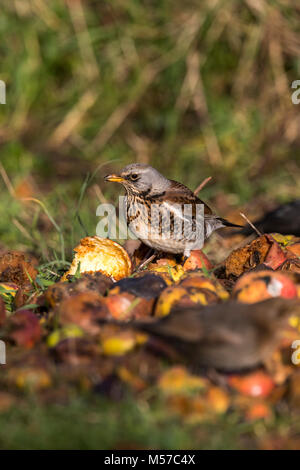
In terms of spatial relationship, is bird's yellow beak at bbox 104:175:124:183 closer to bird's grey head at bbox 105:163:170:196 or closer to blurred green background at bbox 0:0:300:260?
bird's grey head at bbox 105:163:170:196

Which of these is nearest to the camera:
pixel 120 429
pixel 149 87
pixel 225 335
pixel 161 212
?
pixel 120 429

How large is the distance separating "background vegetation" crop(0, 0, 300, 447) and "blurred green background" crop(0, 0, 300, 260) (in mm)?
11

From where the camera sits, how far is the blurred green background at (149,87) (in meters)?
6.53

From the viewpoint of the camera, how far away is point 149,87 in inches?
268

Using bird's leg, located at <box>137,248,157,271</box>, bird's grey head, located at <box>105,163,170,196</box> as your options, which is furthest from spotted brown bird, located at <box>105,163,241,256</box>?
bird's leg, located at <box>137,248,157,271</box>

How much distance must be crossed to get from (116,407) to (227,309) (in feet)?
1.81

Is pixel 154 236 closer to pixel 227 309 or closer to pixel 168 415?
pixel 227 309

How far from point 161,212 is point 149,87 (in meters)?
3.39

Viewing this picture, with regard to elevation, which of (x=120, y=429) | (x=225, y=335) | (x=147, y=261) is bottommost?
(x=120, y=429)

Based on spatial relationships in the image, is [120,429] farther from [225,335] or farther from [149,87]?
[149,87]

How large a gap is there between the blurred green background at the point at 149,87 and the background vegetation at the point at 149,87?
1 cm

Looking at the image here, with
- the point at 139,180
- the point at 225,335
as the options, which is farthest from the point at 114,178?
the point at 225,335

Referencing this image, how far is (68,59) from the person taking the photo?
691cm
